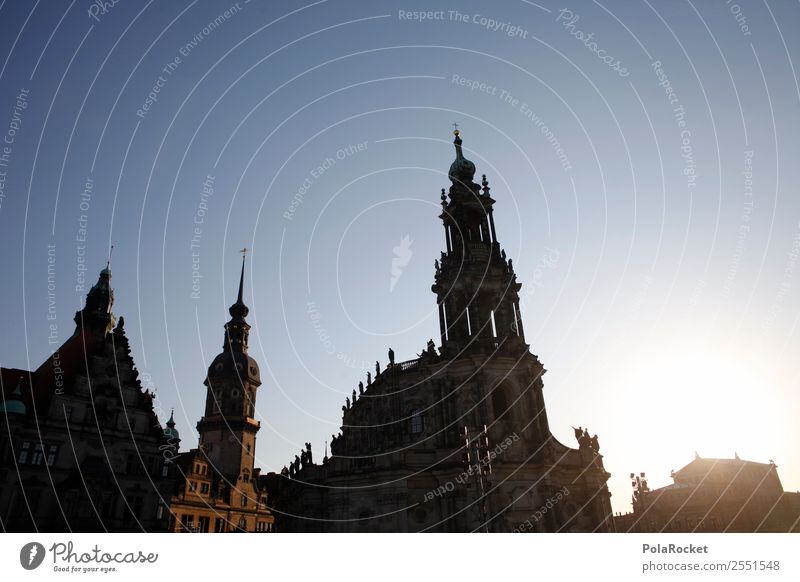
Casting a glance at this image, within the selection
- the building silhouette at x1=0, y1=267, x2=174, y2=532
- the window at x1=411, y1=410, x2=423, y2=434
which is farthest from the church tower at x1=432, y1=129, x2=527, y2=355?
the building silhouette at x1=0, y1=267, x2=174, y2=532

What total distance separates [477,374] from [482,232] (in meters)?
15.4

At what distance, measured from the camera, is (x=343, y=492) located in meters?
35.8

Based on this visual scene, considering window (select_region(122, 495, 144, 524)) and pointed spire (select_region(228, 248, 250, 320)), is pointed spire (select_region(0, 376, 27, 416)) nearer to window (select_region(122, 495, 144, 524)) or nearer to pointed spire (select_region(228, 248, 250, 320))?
window (select_region(122, 495, 144, 524))

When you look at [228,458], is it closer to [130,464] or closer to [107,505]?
[130,464]

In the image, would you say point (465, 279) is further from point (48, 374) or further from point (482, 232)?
point (48, 374)

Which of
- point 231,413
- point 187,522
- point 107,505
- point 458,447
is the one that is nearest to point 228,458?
point 231,413

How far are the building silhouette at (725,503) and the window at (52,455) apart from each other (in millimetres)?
56025

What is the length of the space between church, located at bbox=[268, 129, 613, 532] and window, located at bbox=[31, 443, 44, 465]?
17.0m

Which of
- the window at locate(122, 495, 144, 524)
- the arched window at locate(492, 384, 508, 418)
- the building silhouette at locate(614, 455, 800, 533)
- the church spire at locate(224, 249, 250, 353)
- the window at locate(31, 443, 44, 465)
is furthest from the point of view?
the church spire at locate(224, 249, 250, 353)

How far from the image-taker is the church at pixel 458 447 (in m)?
34.1
